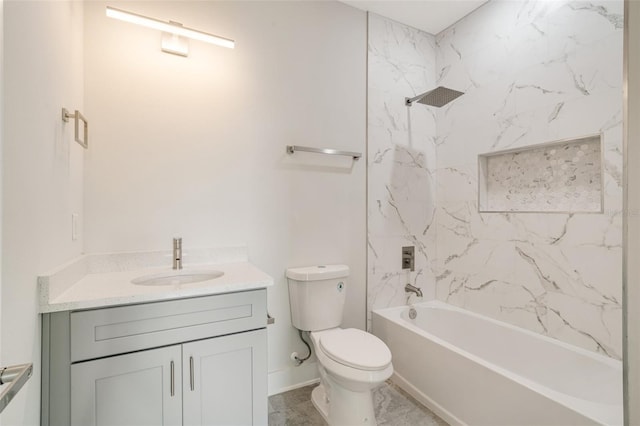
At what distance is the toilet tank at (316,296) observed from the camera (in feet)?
6.17

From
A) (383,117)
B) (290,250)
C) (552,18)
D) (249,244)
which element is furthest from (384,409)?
(552,18)

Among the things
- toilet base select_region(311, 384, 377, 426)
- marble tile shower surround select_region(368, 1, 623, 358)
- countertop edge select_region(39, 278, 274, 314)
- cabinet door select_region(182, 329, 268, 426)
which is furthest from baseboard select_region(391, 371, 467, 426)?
countertop edge select_region(39, 278, 274, 314)

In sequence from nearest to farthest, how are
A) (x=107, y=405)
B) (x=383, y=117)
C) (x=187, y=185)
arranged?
(x=107, y=405) → (x=187, y=185) → (x=383, y=117)

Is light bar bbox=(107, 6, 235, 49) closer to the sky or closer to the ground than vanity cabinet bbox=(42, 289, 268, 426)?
closer to the sky

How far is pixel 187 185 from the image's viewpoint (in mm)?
1724

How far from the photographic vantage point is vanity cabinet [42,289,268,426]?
41.8 inches

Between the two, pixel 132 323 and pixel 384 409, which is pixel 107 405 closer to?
pixel 132 323

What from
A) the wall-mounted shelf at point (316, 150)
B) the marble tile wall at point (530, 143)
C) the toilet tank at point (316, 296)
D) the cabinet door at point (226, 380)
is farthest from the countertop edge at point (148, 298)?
the marble tile wall at point (530, 143)

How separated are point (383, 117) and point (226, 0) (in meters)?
1.29

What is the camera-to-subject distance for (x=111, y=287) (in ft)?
4.10

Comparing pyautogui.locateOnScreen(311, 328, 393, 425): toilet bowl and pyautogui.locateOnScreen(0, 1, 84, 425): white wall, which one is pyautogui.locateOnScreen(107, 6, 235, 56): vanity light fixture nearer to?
pyautogui.locateOnScreen(0, 1, 84, 425): white wall

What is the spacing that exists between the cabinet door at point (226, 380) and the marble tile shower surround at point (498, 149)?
1130mm

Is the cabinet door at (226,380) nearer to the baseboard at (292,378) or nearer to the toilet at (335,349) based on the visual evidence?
the toilet at (335,349)

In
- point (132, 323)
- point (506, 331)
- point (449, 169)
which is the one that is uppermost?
point (449, 169)
